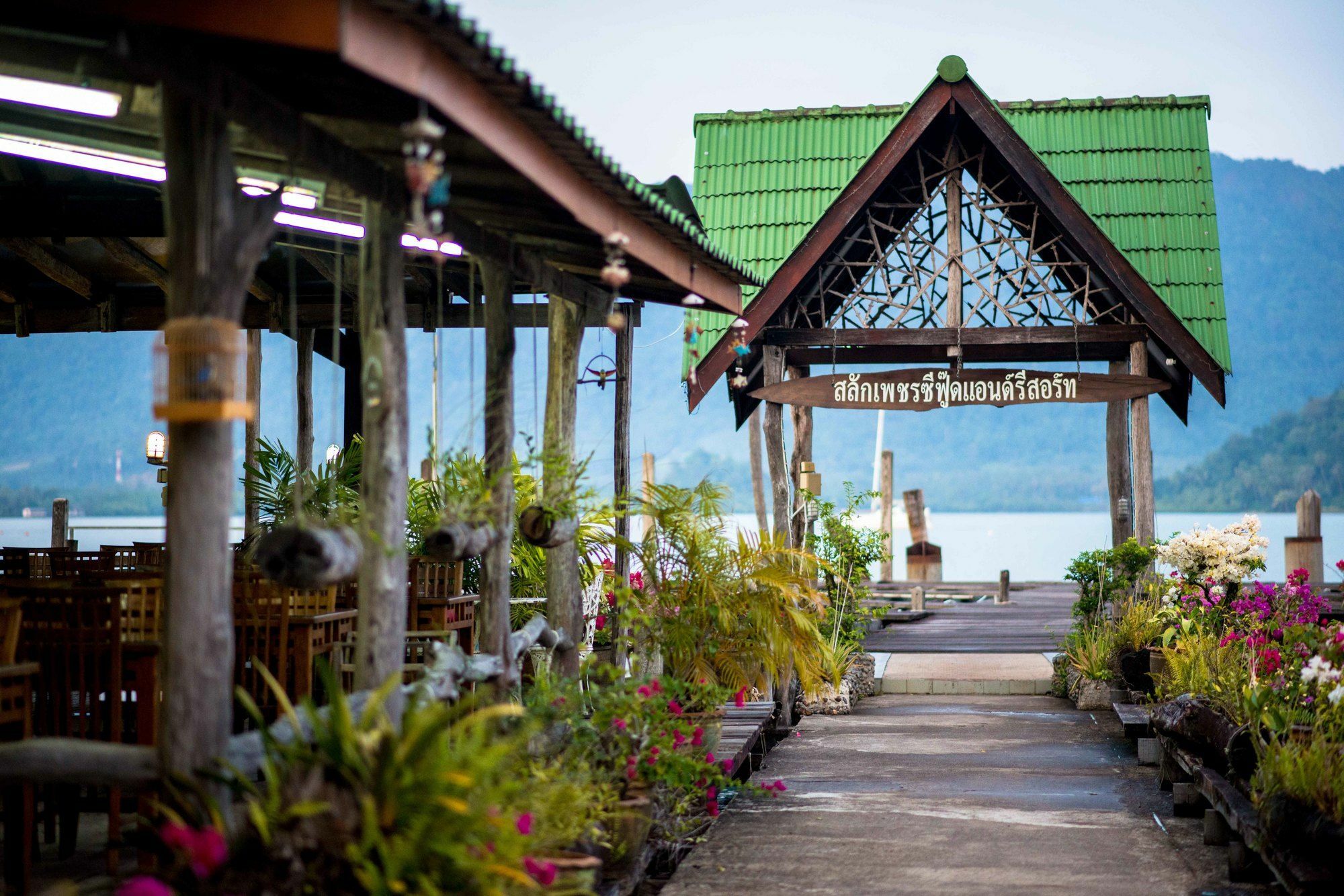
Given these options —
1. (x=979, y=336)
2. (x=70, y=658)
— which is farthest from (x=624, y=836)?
(x=979, y=336)

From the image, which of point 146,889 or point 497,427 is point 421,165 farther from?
point 497,427

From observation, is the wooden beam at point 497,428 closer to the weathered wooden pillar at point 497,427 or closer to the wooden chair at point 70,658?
the weathered wooden pillar at point 497,427

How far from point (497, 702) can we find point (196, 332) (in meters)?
2.97

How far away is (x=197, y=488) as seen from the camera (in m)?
4.00

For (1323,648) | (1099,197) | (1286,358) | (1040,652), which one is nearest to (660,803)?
(1323,648)

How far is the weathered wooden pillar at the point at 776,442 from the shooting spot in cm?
1145

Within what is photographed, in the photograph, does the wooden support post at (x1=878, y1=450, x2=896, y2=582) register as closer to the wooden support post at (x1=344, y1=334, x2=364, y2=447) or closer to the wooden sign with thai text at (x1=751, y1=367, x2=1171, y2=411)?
the wooden support post at (x1=344, y1=334, x2=364, y2=447)

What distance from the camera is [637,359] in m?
131

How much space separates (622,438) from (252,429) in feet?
17.5

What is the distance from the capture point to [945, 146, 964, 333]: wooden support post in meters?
11.5

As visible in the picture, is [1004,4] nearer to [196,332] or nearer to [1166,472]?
[1166,472]

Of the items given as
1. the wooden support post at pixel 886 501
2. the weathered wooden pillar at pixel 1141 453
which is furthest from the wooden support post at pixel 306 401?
the wooden support post at pixel 886 501

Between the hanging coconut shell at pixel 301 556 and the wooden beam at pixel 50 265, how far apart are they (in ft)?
22.2

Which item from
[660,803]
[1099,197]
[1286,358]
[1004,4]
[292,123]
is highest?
[1004,4]
